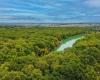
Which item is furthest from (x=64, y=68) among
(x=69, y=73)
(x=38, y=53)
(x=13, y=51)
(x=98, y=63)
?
(x=38, y=53)

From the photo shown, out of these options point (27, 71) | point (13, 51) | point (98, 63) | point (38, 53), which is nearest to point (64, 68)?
point (27, 71)

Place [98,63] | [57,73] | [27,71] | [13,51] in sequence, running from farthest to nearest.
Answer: [13,51] < [98,63] < [57,73] < [27,71]

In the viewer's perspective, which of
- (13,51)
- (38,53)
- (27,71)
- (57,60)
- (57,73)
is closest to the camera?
(27,71)

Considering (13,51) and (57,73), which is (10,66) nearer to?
(57,73)

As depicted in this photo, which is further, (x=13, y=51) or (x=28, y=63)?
(x=13, y=51)

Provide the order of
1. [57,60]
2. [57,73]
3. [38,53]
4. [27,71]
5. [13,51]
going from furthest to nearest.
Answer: [38,53] → [13,51] → [57,60] → [57,73] → [27,71]

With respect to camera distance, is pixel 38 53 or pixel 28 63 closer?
pixel 28 63

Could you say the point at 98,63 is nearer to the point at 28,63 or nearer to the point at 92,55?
the point at 92,55

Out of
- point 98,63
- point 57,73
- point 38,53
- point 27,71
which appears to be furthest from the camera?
point 38,53
